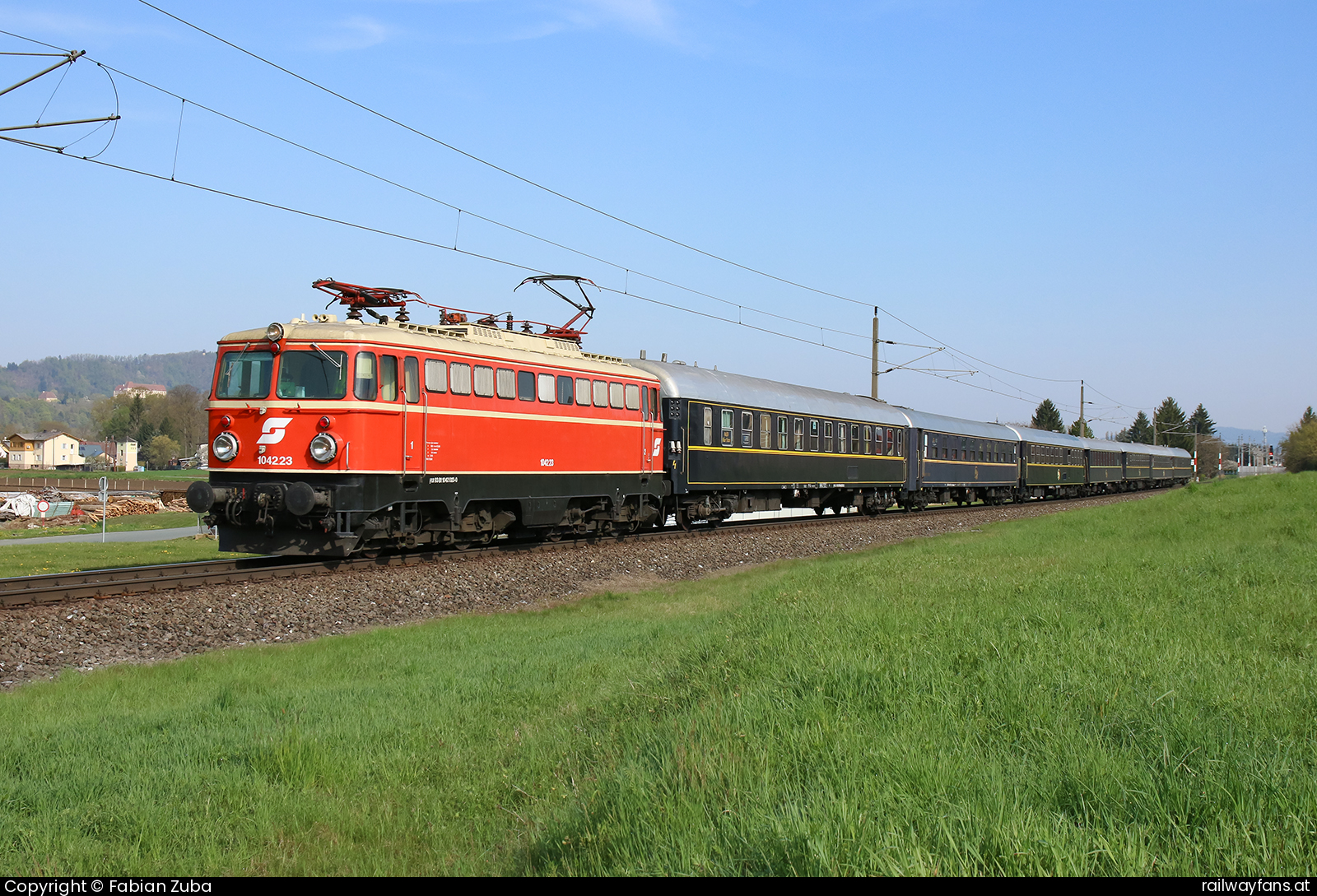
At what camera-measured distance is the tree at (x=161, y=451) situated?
137375mm

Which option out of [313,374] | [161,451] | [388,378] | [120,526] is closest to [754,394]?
[388,378]

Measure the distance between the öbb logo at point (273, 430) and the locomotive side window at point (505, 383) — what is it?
13.4 ft

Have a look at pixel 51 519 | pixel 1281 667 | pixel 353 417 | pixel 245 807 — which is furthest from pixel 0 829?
pixel 51 519

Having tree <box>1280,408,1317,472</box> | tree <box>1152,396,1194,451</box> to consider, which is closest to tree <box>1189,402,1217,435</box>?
tree <box>1152,396,1194,451</box>

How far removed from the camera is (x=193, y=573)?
1479cm

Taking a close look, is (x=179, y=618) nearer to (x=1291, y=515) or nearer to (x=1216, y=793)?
(x=1216, y=793)

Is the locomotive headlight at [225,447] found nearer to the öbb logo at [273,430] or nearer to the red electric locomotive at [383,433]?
the red electric locomotive at [383,433]

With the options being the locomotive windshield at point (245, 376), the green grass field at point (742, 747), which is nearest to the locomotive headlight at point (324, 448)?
the locomotive windshield at point (245, 376)

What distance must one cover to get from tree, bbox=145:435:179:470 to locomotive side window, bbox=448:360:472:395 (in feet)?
451

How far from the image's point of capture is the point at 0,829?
556 cm

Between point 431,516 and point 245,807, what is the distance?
11.9m

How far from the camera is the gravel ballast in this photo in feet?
36.5

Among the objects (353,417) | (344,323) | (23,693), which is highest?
(344,323)

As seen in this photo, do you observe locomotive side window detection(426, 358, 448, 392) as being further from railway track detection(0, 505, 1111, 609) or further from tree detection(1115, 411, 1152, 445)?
tree detection(1115, 411, 1152, 445)
